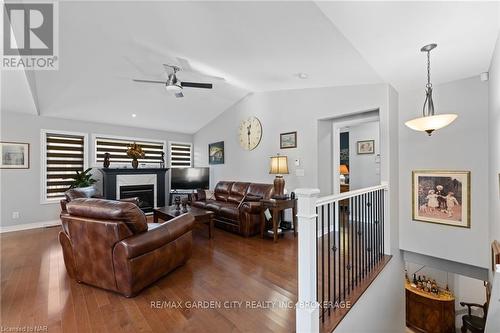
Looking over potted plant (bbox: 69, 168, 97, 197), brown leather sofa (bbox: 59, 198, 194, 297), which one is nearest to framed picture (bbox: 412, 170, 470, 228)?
brown leather sofa (bbox: 59, 198, 194, 297)

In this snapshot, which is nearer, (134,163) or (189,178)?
(134,163)

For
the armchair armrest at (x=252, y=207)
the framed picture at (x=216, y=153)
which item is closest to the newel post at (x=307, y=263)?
the armchair armrest at (x=252, y=207)

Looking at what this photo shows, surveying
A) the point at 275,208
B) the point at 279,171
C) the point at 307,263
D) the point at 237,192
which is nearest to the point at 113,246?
the point at 307,263

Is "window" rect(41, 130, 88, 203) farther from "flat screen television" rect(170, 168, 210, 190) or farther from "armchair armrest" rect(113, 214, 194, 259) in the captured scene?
"armchair armrest" rect(113, 214, 194, 259)

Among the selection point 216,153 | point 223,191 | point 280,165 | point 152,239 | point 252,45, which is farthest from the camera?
point 216,153

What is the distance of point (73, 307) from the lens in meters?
2.11

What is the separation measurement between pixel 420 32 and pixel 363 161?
383 centimetres

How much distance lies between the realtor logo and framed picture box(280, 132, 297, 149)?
3907 mm

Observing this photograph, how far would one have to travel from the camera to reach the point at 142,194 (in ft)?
20.5

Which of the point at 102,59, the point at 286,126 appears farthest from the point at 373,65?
the point at 102,59

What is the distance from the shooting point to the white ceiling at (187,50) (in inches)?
94.8

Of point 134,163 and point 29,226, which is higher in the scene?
point 134,163

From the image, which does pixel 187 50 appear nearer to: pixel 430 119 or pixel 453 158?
pixel 430 119

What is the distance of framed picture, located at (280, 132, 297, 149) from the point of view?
4.63 m
